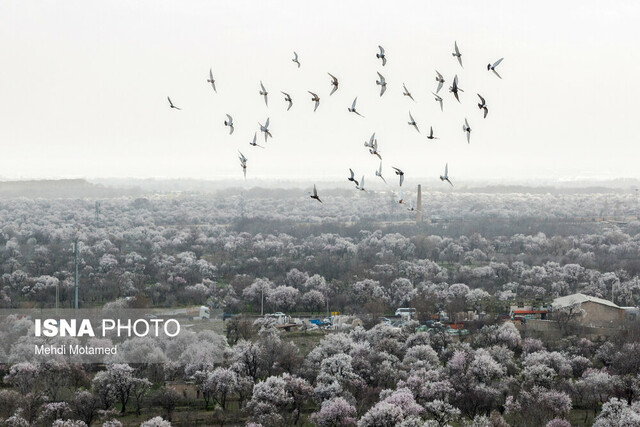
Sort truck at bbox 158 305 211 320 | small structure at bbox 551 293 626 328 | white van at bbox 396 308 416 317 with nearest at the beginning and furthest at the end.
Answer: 1. small structure at bbox 551 293 626 328
2. truck at bbox 158 305 211 320
3. white van at bbox 396 308 416 317

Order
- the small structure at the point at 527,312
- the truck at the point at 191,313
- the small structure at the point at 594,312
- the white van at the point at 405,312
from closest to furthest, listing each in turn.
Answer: the small structure at the point at 594,312 → the small structure at the point at 527,312 → the truck at the point at 191,313 → the white van at the point at 405,312

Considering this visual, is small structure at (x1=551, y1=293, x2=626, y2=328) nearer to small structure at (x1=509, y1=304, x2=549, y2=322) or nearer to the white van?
small structure at (x1=509, y1=304, x2=549, y2=322)

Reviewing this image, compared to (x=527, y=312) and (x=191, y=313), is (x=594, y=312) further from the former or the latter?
(x=191, y=313)

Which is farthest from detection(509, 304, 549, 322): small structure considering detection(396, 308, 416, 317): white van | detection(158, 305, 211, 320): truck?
detection(158, 305, 211, 320): truck

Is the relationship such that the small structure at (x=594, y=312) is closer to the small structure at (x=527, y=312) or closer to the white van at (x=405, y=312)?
the small structure at (x=527, y=312)

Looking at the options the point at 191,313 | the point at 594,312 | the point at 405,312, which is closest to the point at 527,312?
the point at 594,312

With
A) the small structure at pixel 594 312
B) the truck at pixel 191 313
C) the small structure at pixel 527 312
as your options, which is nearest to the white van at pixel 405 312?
the small structure at pixel 527 312

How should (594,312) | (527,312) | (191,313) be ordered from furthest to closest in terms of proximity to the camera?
(191,313) < (527,312) < (594,312)

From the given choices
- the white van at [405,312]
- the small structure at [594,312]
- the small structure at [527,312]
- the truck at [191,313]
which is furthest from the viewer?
the white van at [405,312]

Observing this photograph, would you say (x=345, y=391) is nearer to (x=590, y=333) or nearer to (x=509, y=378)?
(x=509, y=378)
